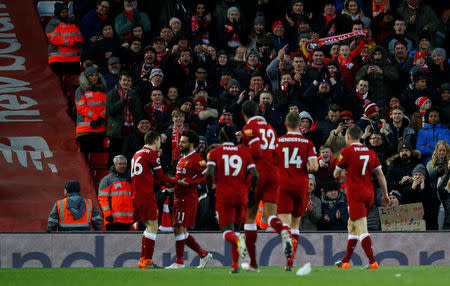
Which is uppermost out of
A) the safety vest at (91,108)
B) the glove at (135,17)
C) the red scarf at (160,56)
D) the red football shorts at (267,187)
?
the glove at (135,17)

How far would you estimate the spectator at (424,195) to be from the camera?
1692cm

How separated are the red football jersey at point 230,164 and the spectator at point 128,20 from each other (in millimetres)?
10231

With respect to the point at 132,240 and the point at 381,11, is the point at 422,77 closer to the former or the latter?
the point at 381,11

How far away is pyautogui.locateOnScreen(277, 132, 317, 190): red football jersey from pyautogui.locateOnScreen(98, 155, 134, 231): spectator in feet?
15.1

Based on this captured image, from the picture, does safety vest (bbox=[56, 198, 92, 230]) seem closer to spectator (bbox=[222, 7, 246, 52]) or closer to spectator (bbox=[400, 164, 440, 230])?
spectator (bbox=[400, 164, 440, 230])

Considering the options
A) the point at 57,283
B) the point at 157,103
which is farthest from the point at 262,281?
the point at 157,103

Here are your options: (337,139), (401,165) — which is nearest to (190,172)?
(337,139)

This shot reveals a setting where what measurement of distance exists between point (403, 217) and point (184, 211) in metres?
4.25

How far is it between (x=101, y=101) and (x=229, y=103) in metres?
2.65

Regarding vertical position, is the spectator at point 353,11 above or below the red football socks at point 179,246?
above

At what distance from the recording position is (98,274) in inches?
522

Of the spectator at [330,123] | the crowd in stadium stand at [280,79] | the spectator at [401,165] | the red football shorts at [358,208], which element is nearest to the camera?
the red football shorts at [358,208]

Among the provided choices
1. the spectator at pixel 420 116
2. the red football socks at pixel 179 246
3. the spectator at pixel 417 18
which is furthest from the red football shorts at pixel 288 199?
the spectator at pixel 417 18

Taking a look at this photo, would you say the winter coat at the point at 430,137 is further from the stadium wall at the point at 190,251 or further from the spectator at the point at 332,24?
the spectator at the point at 332,24
